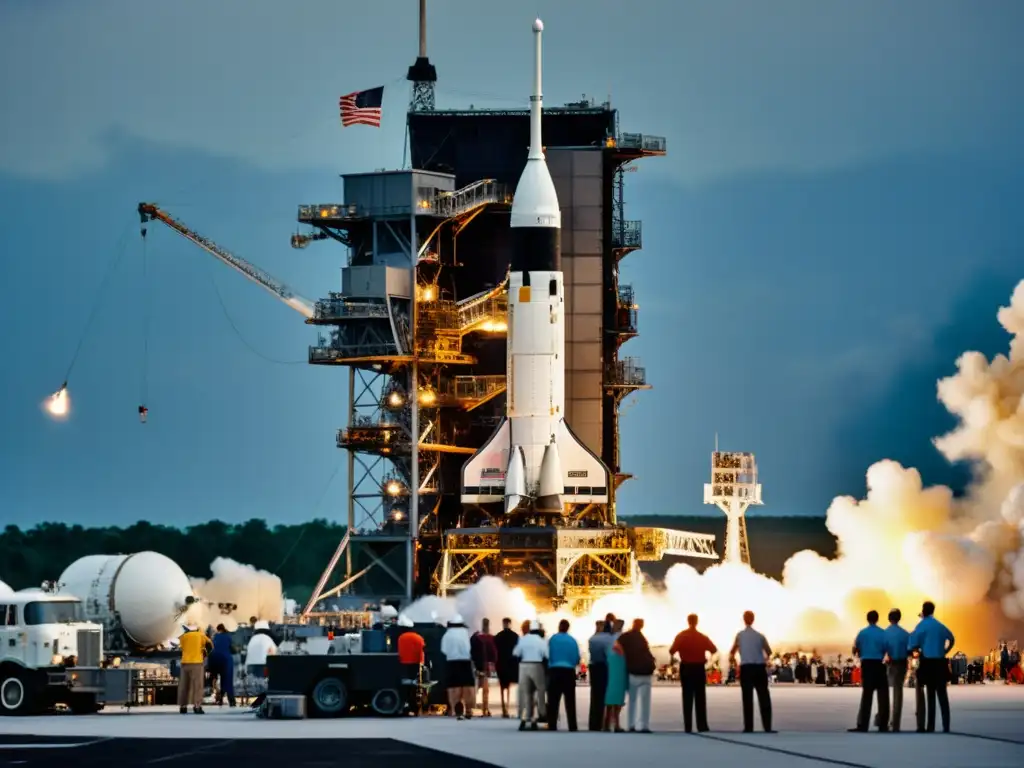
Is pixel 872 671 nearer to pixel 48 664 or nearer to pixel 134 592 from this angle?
pixel 48 664

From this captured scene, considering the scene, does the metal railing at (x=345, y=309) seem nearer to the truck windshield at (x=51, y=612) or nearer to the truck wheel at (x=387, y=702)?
the truck windshield at (x=51, y=612)

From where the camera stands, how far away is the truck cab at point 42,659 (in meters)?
42.8

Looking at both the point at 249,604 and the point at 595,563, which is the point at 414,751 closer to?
the point at 595,563

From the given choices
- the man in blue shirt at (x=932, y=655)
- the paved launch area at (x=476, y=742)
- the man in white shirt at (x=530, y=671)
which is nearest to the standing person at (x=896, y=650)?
the man in blue shirt at (x=932, y=655)

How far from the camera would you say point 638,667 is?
114ft

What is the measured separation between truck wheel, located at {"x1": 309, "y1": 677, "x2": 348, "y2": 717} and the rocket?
38.3 metres

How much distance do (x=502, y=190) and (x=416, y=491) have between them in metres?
13.3

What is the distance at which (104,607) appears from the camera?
6069 cm

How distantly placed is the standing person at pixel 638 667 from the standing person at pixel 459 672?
207 inches

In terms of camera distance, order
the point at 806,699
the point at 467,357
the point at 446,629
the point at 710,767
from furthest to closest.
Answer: the point at 467,357, the point at 806,699, the point at 446,629, the point at 710,767

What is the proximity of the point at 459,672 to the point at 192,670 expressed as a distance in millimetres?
5940

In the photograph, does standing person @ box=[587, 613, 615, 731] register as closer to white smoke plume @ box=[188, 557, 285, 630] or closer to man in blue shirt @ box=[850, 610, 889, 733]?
man in blue shirt @ box=[850, 610, 889, 733]

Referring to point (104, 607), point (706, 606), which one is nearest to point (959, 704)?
point (104, 607)

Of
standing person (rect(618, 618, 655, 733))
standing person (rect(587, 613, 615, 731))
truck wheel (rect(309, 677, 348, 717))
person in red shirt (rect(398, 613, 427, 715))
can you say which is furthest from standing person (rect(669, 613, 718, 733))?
truck wheel (rect(309, 677, 348, 717))
